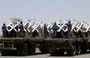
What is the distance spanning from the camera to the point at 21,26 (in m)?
30.2

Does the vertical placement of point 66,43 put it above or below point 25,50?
above

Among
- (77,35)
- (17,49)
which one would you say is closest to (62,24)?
(77,35)

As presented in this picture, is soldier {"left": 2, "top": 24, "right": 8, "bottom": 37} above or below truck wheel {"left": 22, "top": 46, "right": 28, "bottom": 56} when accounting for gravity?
above

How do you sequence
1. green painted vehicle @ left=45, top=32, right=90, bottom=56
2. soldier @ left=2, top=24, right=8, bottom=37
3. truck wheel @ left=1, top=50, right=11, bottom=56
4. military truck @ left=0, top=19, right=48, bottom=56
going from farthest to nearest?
soldier @ left=2, top=24, right=8, bottom=37, truck wheel @ left=1, top=50, right=11, bottom=56, military truck @ left=0, top=19, right=48, bottom=56, green painted vehicle @ left=45, top=32, right=90, bottom=56

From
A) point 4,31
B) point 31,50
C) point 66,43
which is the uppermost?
point 4,31

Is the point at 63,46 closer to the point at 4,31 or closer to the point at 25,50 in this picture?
the point at 25,50

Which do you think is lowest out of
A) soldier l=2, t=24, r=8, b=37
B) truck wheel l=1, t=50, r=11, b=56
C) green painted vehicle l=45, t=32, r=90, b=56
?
truck wheel l=1, t=50, r=11, b=56

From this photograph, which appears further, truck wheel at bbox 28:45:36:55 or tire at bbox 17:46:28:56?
truck wheel at bbox 28:45:36:55

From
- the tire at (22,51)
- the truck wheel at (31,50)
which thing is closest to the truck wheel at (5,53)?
the tire at (22,51)

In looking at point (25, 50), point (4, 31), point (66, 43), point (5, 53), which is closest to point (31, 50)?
point (25, 50)

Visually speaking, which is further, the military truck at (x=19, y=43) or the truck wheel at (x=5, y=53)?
the truck wheel at (x=5, y=53)

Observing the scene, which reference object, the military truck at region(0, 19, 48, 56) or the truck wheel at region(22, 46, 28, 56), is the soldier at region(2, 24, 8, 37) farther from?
the truck wheel at region(22, 46, 28, 56)

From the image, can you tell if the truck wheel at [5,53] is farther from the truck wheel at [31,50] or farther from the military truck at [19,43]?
the truck wheel at [31,50]

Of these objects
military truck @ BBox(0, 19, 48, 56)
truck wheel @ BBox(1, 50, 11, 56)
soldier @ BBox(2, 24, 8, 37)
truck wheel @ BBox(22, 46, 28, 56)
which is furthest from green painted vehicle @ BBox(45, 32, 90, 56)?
soldier @ BBox(2, 24, 8, 37)
